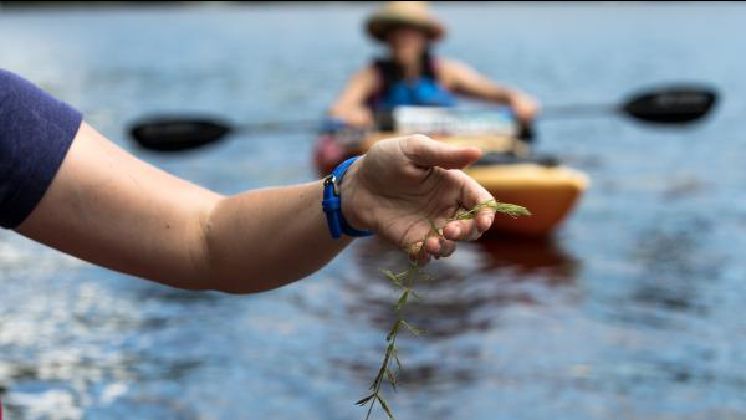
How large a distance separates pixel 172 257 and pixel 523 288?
234 inches

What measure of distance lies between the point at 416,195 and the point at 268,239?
11.4 inches

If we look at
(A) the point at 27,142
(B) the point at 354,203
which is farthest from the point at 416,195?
(A) the point at 27,142

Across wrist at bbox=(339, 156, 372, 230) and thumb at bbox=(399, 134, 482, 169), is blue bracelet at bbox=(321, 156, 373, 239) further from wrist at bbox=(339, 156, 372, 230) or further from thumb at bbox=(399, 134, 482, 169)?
thumb at bbox=(399, 134, 482, 169)

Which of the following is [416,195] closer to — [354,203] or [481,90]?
[354,203]

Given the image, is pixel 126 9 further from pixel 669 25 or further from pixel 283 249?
pixel 283 249

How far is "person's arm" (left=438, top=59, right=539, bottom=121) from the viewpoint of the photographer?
11.4 meters

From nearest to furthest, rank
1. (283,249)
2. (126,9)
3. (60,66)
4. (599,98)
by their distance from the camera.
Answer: (283,249) → (599,98) → (60,66) → (126,9)

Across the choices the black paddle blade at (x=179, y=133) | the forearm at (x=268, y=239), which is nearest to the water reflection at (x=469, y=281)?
the black paddle blade at (x=179, y=133)

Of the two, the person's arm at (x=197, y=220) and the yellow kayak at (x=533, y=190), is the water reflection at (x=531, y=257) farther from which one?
the person's arm at (x=197, y=220)

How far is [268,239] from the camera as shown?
2.54 meters

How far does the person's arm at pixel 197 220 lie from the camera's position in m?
2.43

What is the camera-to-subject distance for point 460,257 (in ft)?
30.9

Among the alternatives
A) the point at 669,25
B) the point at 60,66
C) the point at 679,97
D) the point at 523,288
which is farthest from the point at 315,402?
the point at 669,25

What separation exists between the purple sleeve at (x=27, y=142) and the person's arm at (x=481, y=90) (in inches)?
355
